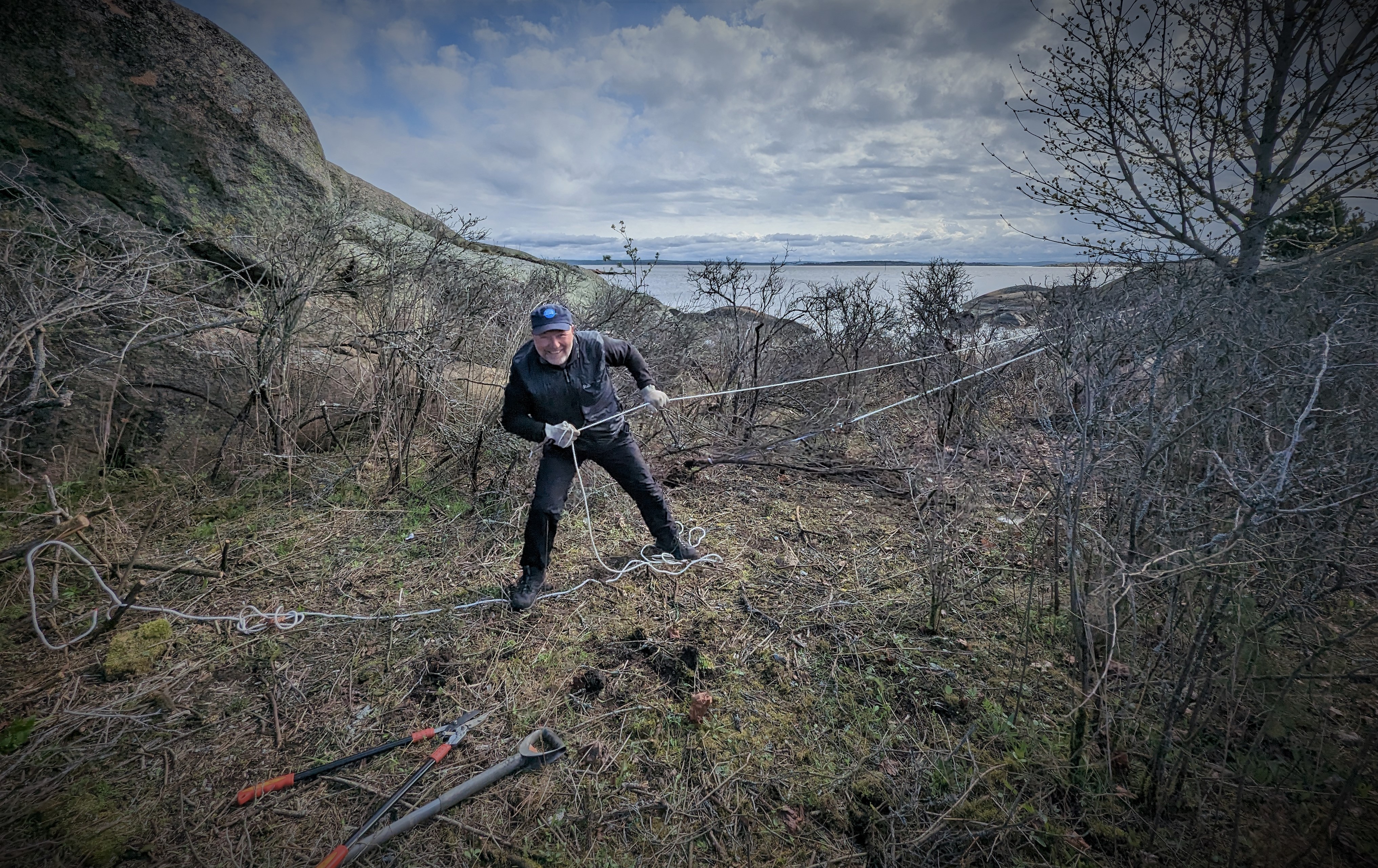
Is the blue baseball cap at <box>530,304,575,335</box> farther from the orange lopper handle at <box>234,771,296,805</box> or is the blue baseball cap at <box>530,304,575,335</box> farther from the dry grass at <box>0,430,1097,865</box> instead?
the orange lopper handle at <box>234,771,296,805</box>

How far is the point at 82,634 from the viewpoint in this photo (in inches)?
124

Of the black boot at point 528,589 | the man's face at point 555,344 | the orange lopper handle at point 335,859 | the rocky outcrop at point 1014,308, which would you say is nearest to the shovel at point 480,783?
the orange lopper handle at point 335,859

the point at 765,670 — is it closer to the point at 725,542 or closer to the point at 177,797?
the point at 725,542

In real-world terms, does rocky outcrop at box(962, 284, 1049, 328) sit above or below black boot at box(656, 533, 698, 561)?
above

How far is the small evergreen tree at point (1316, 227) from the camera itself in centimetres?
468

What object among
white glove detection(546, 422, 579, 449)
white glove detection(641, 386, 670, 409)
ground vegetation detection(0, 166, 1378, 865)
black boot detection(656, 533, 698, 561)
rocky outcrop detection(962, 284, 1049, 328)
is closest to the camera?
ground vegetation detection(0, 166, 1378, 865)

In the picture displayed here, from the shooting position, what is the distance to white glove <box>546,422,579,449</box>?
3674 mm

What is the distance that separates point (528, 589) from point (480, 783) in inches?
56.9

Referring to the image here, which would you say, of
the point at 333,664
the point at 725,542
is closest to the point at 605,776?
the point at 333,664

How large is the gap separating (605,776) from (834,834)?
3.36 ft

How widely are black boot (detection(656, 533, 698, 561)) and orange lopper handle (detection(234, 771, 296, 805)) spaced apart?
246cm

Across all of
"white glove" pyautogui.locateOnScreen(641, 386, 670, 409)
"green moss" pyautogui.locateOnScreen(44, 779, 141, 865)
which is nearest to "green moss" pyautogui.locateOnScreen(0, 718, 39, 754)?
"green moss" pyautogui.locateOnScreen(44, 779, 141, 865)

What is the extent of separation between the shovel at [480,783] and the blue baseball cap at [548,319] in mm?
2276

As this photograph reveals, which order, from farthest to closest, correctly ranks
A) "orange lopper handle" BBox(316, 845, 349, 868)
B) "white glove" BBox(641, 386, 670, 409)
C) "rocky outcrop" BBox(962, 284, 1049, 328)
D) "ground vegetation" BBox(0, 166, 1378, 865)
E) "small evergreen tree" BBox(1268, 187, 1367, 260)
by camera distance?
"rocky outcrop" BBox(962, 284, 1049, 328)
"small evergreen tree" BBox(1268, 187, 1367, 260)
"white glove" BBox(641, 386, 670, 409)
"ground vegetation" BBox(0, 166, 1378, 865)
"orange lopper handle" BBox(316, 845, 349, 868)
